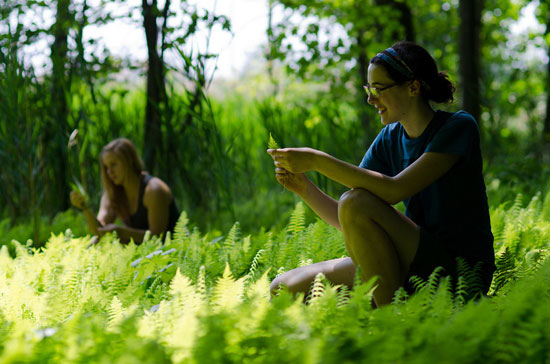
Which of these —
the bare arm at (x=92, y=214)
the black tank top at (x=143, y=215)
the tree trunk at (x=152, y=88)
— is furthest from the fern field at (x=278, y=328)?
the tree trunk at (x=152, y=88)

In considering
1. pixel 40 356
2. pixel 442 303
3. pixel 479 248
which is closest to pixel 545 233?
pixel 479 248

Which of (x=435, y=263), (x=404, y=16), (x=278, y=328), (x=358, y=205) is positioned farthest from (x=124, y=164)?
(x=404, y=16)

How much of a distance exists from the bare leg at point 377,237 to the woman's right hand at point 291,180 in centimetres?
32

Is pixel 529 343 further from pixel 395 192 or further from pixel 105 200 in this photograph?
pixel 105 200

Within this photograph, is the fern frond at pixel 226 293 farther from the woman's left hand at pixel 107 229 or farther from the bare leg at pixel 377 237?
the woman's left hand at pixel 107 229

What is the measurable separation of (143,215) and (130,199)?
17 cm

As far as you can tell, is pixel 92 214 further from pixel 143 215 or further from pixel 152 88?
pixel 152 88

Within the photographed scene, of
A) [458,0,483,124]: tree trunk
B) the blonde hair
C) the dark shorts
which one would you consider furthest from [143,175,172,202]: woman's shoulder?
[458,0,483,124]: tree trunk

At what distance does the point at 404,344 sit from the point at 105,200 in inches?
121

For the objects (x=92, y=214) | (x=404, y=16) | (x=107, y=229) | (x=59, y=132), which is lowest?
(x=107, y=229)

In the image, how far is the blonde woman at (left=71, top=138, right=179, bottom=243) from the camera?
3.82 m

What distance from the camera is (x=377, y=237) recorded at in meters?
2.03

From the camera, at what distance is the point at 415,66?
2.20m

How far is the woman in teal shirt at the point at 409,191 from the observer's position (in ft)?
6.71
